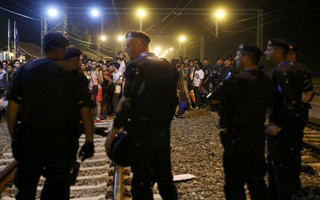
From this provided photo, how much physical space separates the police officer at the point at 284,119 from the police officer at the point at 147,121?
4.37 feet

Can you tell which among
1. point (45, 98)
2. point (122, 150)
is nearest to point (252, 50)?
point (122, 150)

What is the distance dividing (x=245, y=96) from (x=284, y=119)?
75 cm

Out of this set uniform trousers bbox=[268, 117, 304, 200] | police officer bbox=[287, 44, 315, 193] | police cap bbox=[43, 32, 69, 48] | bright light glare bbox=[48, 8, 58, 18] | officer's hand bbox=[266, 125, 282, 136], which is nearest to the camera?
police cap bbox=[43, 32, 69, 48]

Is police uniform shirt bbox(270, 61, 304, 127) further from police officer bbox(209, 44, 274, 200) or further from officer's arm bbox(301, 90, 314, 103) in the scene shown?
officer's arm bbox(301, 90, 314, 103)

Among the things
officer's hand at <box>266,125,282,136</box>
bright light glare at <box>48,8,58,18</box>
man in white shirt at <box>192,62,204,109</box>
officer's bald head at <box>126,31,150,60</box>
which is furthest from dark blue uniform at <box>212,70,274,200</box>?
bright light glare at <box>48,8,58,18</box>

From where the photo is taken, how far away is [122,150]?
339 centimetres

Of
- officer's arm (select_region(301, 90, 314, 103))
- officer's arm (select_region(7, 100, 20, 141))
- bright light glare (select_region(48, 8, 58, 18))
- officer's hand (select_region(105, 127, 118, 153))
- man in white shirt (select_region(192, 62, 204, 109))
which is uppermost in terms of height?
bright light glare (select_region(48, 8, 58, 18))

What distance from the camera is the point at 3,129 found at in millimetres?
10617

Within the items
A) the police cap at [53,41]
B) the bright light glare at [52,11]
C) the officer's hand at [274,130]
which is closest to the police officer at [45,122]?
the police cap at [53,41]

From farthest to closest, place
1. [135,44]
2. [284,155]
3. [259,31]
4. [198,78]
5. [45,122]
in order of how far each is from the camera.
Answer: [259,31] → [198,78] → [284,155] → [135,44] → [45,122]

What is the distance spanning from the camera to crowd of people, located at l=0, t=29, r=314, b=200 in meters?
3.06

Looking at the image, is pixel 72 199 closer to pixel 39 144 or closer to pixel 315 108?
pixel 39 144

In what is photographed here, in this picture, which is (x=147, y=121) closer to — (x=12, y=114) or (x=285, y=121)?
(x=12, y=114)

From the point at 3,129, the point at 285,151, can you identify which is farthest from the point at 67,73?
the point at 3,129
